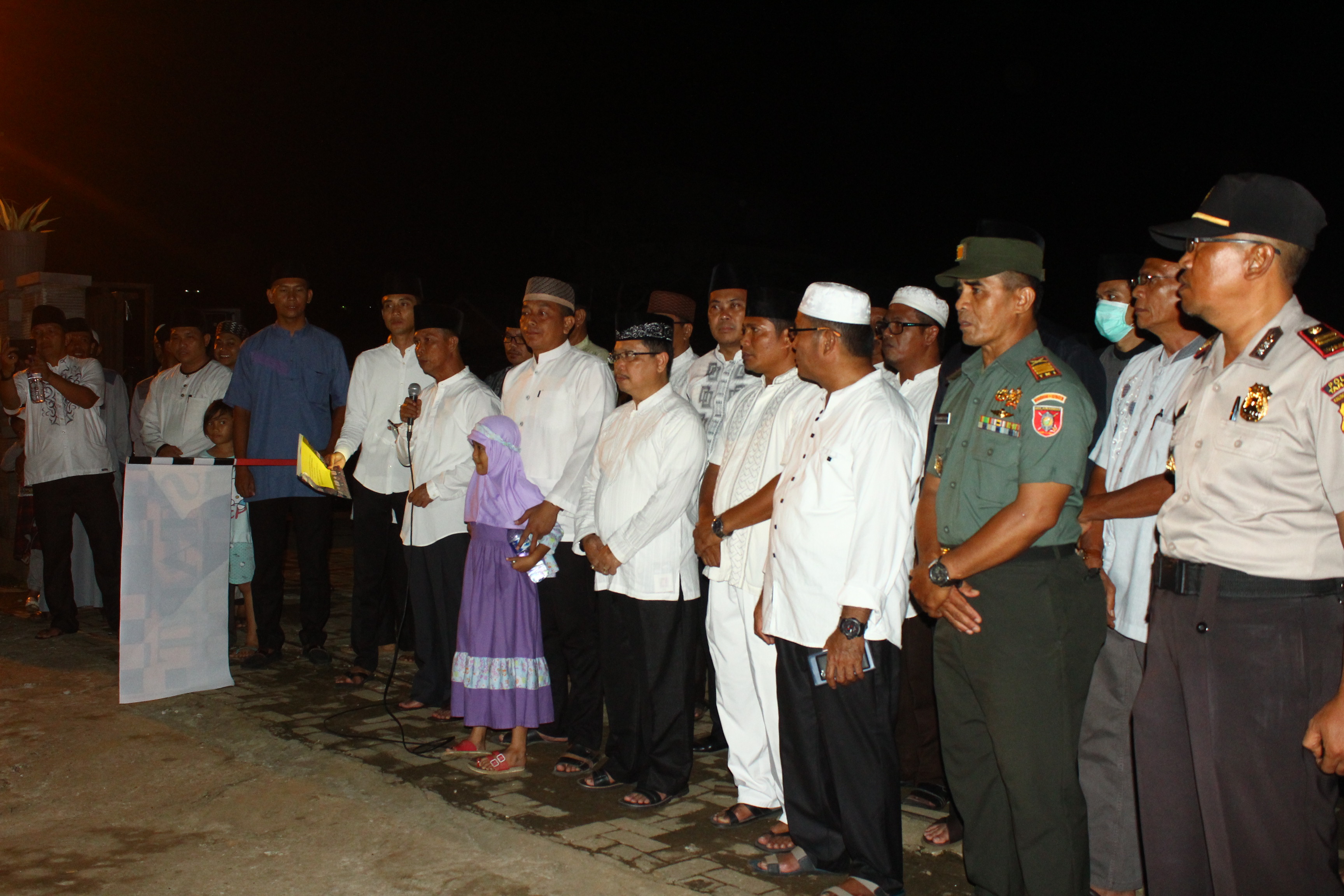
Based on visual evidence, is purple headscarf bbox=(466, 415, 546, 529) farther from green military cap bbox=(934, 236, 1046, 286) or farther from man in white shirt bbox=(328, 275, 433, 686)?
green military cap bbox=(934, 236, 1046, 286)

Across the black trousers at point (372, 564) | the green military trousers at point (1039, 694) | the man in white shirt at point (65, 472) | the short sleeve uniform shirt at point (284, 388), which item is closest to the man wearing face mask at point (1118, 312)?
the green military trousers at point (1039, 694)

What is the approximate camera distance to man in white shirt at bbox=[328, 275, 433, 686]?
256 inches

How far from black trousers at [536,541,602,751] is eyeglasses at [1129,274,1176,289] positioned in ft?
9.09

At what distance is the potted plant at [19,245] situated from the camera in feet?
35.2

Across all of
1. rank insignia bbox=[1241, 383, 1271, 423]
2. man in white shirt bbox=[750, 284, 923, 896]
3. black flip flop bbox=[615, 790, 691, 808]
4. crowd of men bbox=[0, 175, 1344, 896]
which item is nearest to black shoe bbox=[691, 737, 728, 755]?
crowd of men bbox=[0, 175, 1344, 896]

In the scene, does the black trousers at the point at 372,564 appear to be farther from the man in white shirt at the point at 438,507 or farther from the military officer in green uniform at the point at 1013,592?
the military officer in green uniform at the point at 1013,592

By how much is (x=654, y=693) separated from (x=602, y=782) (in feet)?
1.64

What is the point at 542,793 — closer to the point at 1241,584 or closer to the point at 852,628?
the point at 852,628

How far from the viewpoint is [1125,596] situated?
12.0 feet

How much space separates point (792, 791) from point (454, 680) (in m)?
1.96

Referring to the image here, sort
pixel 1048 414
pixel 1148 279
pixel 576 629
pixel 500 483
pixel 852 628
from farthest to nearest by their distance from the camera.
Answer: pixel 576 629
pixel 500 483
pixel 1148 279
pixel 852 628
pixel 1048 414

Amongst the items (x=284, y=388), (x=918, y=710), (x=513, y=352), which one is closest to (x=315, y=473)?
(x=284, y=388)

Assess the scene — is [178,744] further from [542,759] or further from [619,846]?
[619,846]

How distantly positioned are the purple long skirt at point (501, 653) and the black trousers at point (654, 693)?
0.46 m
